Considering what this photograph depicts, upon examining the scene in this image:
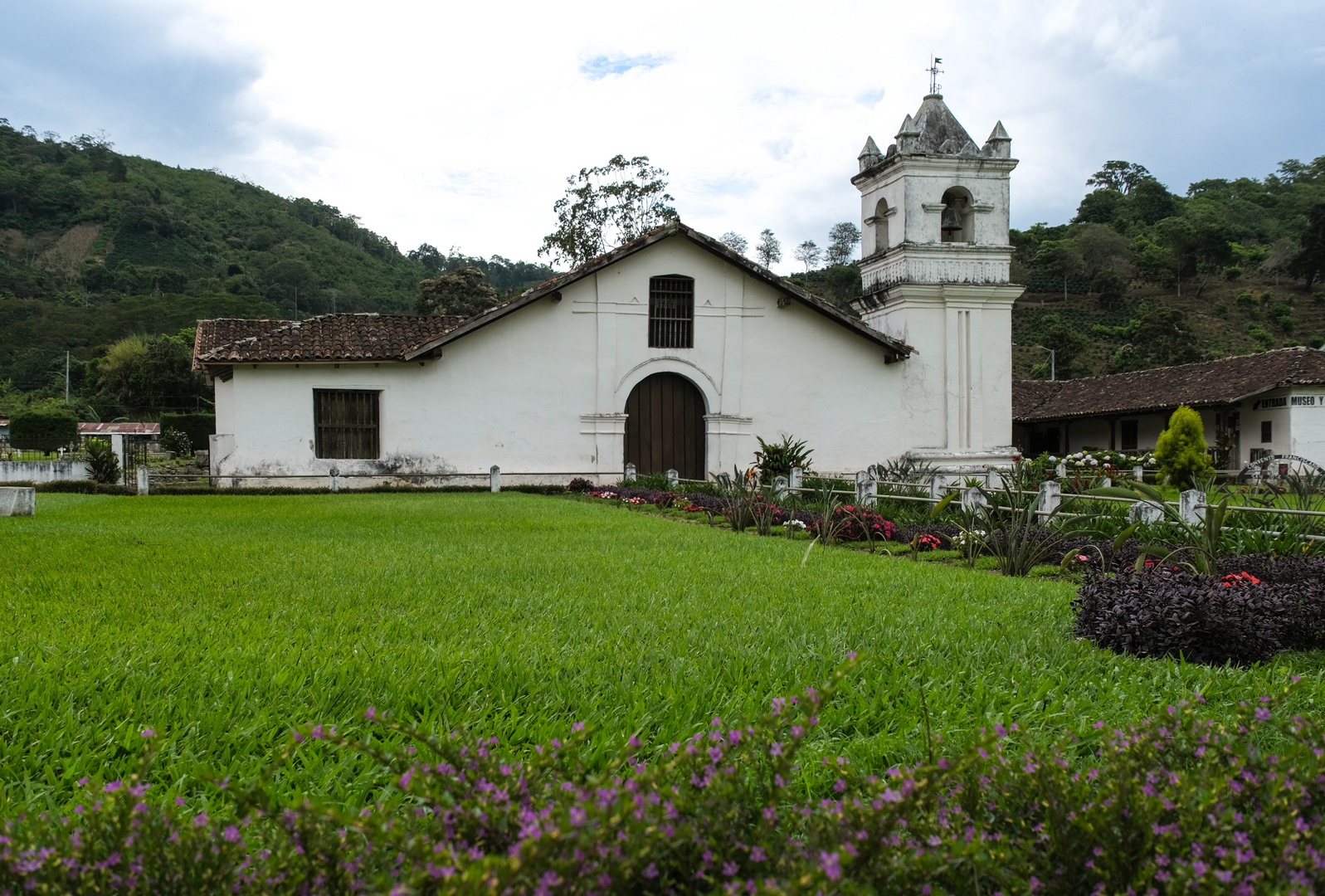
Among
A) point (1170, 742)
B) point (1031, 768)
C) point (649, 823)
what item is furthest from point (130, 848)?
point (1170, 742)

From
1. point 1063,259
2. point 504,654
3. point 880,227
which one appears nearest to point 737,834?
point 504,654

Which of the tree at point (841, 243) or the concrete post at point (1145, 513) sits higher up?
the tree at point (841, 243)

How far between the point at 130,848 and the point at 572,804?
829mm

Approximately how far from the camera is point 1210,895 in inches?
61.8

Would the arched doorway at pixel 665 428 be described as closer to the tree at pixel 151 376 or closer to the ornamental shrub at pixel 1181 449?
the ornamental shrub at pixel 1181 449

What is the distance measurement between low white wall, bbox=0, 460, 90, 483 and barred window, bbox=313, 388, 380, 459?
16.8 ft

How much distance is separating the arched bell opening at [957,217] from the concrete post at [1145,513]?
13.0 metres

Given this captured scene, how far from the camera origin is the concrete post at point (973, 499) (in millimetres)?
9461

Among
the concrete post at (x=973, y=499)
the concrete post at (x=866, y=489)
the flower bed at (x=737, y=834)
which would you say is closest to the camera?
the flower bed at (x=737, y=834)

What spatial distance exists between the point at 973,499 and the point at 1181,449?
15001 millimetres

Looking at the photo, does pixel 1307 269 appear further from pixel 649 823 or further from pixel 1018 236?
pixel 649 823

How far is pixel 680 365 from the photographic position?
20188mm

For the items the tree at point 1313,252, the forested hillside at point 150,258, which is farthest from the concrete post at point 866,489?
the tree at point 1313,252

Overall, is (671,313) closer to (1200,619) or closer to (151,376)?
(1200,619)
